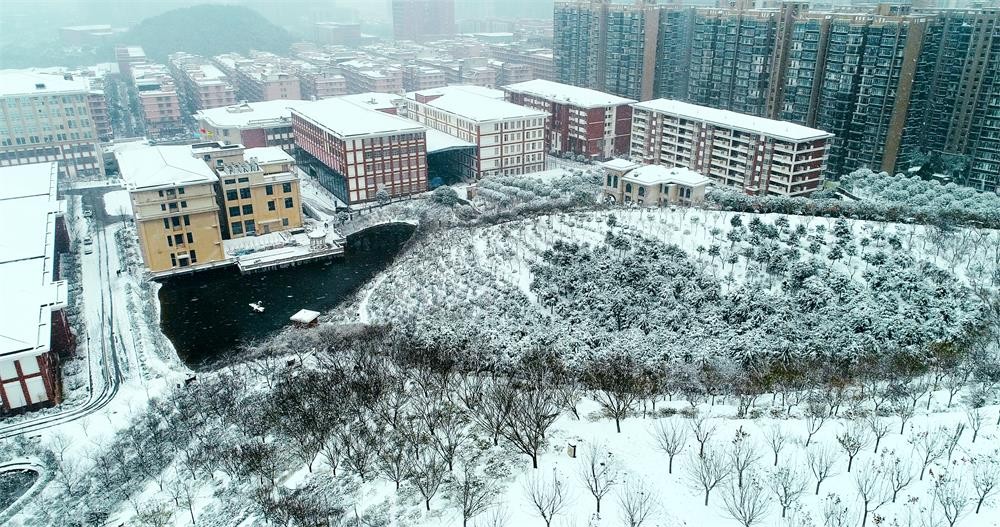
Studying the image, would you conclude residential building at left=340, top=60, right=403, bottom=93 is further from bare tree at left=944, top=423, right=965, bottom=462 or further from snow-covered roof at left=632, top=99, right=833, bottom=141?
bare tree at left=944, top=423, right=965, bottom=462

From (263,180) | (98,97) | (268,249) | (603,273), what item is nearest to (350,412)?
(603,273)

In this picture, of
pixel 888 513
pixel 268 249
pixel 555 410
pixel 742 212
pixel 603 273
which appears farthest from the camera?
pixel 268 249

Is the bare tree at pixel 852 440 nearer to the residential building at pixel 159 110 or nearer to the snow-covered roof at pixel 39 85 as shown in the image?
the snow-covered roof at pixel 39 85

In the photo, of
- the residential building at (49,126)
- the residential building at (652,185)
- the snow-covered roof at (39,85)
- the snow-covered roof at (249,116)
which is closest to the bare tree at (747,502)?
the residential building at (652,185)

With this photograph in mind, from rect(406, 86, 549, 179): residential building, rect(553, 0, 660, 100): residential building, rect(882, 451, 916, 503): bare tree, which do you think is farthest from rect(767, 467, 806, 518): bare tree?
rect(553, 0, 660, 100): residential building

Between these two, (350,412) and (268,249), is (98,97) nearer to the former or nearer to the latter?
(268,249)

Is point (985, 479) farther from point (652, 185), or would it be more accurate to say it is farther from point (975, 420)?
point (652, 185)

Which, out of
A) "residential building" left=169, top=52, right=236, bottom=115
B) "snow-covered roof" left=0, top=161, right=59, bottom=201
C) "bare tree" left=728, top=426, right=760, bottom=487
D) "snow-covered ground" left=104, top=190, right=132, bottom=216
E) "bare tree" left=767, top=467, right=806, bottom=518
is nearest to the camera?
"bare tree" left=767, top=467, right=806, bottom=518
